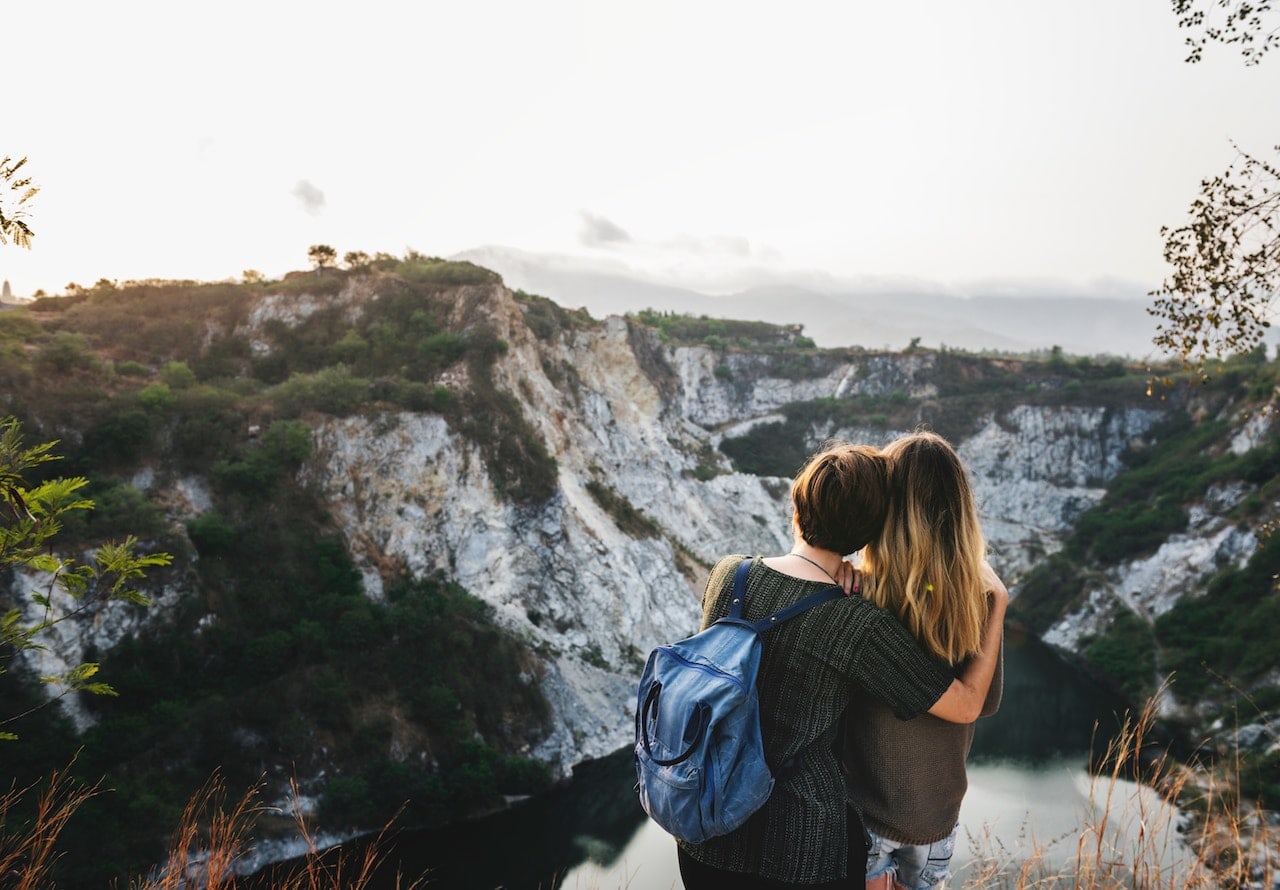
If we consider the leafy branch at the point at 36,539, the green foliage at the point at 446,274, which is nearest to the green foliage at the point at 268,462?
the green foliage at the point at 446,274

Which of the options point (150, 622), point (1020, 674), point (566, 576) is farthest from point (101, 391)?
point (1020, 674)

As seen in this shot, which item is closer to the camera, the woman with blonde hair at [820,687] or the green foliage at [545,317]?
the woman with blonde hair at [820,687]

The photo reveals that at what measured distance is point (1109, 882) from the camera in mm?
2617

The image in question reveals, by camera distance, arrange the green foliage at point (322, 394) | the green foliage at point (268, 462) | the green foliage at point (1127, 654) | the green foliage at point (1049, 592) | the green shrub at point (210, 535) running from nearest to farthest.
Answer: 1. the green shrub at point (210, 535)
2. the green foliage at point (268, 462)
3. the green foliage at point (322, 394)
4. the green foliage at point (1127, 654)
5. the green foliage at point (1049, 592)

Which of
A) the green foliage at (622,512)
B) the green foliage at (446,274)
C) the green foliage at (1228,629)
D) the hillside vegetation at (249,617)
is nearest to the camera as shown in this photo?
the hillside vegetation at (249,617)

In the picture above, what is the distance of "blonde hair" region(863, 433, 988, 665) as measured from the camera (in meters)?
2.20

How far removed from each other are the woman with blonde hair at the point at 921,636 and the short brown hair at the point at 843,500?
5 cm

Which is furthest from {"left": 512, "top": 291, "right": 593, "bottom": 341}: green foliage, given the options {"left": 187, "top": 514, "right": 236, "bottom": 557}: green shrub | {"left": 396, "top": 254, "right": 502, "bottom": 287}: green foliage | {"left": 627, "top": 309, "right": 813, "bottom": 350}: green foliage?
{"left": 627, "top": 309, "right": 813, "bottom": 350}: green foliage

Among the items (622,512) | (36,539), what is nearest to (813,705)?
(36,539)

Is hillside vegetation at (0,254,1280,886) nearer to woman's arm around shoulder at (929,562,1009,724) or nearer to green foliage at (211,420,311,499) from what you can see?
green foliage at (211,420,311,499)

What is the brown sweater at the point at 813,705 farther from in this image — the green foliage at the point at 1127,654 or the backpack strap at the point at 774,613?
the green foliage at the point at 1127,654

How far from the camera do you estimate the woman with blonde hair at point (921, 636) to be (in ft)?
7.25

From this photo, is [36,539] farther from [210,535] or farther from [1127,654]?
[1127,654]

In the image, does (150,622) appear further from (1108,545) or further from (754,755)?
(1108,545)
